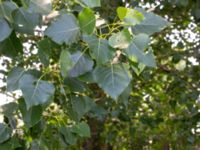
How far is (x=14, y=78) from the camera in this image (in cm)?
107

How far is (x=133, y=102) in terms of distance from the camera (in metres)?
3.09

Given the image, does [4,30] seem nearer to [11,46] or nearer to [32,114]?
[11,46]

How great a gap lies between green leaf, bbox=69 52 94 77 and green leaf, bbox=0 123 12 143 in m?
0.29

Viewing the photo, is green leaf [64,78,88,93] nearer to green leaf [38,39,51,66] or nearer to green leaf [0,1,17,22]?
green leaf [38,39,51,66]

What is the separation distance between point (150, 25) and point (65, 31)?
19cm

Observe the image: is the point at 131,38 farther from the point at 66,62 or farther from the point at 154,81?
the point at 154,81

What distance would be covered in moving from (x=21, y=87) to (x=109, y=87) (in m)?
0.20

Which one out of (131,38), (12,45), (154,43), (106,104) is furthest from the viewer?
(154,43)

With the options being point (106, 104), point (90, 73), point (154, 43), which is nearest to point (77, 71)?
point (90, 73)

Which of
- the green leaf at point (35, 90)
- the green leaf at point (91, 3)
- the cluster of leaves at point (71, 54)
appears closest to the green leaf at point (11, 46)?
the cluster of leaves at point (71, 54)

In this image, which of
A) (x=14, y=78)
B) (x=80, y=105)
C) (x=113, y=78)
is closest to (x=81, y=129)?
(x=80, y=105)

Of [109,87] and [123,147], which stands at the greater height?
[109,87]

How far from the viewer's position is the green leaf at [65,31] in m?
0.97

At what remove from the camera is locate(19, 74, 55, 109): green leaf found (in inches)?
38.3
